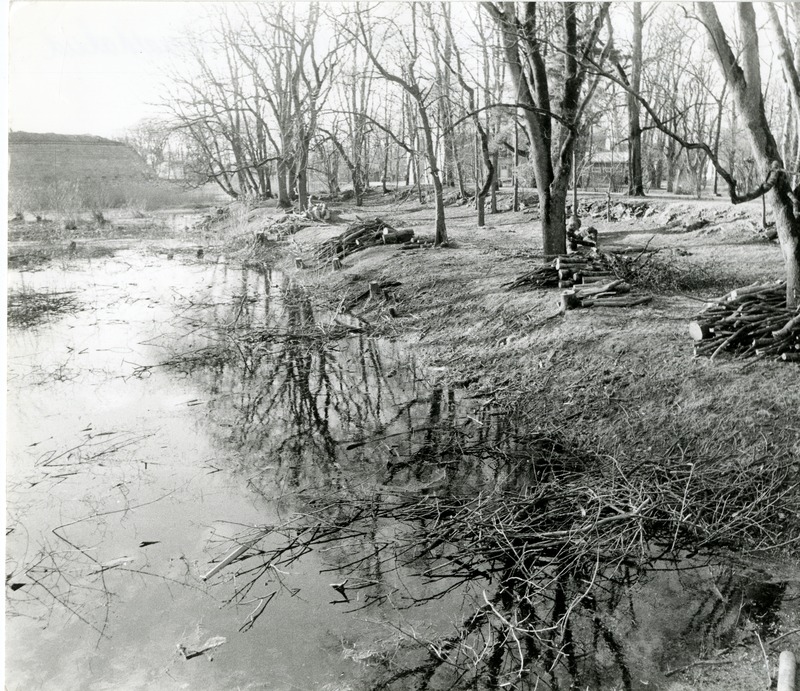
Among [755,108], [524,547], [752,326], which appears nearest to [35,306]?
[524,547]

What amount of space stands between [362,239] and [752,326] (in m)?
11.7

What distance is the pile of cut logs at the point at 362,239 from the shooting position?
17062mm

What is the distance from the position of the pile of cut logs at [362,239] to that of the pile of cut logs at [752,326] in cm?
1012

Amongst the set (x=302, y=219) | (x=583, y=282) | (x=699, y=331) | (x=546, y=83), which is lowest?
(x=699, y=331)

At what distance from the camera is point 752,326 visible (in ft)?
23.9

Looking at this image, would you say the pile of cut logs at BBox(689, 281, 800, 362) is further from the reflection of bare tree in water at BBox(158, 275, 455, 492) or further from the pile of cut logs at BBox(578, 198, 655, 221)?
the pile of cut logs at BBox(578, 198, 655, 221)

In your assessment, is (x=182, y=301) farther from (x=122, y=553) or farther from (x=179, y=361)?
(x=122, y=553)

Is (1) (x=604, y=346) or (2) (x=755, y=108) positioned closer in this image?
(2) (x=755, y=108)

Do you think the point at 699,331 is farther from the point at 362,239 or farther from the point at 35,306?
the point at 35,306

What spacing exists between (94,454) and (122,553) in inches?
82.8

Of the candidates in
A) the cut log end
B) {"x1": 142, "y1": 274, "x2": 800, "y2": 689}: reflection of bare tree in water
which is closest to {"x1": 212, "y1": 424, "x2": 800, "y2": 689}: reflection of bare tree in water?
{"x1": 142, "y1": 274, "x2": 800, "y2": 689}: reflection of bare tree in water

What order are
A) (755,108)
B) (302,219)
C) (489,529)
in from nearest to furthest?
(489,529) < (755,108) < (302,219)

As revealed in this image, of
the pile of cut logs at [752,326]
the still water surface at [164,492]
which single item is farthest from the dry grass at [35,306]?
the pile of cut logs at [752,326]

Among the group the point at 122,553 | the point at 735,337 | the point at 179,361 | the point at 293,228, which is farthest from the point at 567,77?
the point at 293,228
